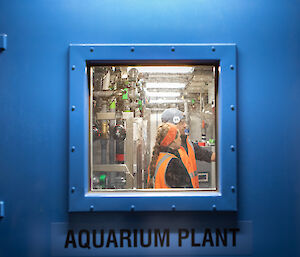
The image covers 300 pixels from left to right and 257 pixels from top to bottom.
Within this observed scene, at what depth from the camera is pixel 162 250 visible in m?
1.29

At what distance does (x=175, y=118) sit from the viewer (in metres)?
2.39

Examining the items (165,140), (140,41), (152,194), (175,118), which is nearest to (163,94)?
(175,118)

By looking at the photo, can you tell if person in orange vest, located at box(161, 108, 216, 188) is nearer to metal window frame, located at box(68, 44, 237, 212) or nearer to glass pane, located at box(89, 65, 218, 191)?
glass pane, located at box(89, 65, 218, 191)

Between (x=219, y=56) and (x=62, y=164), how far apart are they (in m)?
1.00

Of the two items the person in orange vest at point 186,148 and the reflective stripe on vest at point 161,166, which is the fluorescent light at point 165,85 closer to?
the person in orange vest at point 186,148

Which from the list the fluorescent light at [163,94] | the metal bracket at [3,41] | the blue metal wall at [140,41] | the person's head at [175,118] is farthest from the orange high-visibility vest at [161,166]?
the metal bracket at [3,41]

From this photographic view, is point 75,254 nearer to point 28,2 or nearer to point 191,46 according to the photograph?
point 191,46

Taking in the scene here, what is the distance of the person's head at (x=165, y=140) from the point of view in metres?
2.31

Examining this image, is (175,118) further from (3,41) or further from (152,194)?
(3,41)

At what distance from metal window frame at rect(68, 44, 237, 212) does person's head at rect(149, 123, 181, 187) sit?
103 centimetres

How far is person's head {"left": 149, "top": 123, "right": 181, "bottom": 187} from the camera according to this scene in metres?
2.31

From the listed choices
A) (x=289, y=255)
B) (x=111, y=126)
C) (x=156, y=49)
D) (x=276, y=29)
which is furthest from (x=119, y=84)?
(x=289, y=255)

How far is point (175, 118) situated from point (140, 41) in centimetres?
119

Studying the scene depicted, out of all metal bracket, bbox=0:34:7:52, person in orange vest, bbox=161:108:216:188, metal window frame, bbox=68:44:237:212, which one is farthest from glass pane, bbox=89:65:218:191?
metal bracket, bbox=0:34:7:52
